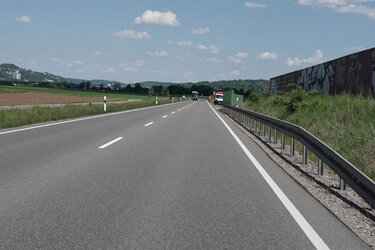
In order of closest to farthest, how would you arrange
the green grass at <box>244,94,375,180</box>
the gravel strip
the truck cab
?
the gravel strip, the green grass at <box>244,94,375,180</box>, the truck cab

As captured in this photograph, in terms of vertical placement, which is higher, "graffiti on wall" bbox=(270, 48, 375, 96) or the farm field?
"graffiti on wall" bbox=(270, 48, 375, 96)

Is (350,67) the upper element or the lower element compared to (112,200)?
upper

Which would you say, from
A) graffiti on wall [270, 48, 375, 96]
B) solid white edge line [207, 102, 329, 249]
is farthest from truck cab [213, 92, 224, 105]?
solid white edge line [207, 102, 329, 249]

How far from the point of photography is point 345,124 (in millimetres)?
12297

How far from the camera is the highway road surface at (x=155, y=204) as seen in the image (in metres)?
3.77

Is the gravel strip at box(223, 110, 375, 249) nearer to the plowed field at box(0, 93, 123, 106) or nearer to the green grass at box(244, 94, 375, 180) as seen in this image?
the green grass at box(244, 94, 375, 180)

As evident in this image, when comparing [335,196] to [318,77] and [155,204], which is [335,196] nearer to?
[155,204]

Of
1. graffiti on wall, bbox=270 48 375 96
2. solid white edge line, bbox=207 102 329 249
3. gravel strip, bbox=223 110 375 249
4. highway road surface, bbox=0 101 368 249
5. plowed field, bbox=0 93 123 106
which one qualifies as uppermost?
graffiti on wall, bbox=270 48 375 96

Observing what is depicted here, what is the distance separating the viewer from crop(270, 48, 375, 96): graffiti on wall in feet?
49.9

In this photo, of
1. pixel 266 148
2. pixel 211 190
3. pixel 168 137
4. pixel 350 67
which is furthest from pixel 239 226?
pixel 350 67

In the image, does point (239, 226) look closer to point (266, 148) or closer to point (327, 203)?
point (327, 203)

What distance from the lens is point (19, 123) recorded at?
15.7 m

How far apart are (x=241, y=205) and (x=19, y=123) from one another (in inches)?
516

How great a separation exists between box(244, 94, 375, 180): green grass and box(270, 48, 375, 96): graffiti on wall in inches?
37.8
